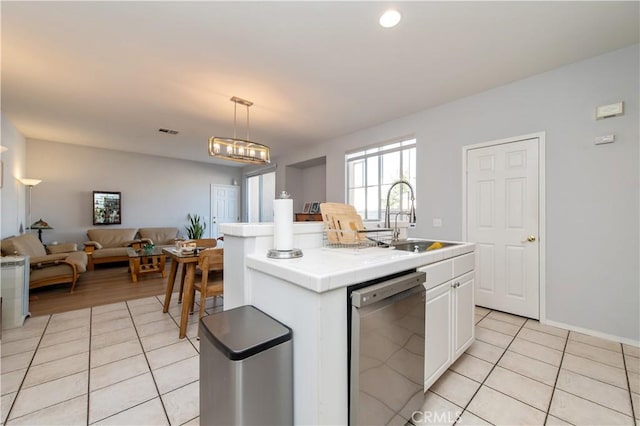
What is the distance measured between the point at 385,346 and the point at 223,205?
302 inches

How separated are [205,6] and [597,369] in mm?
3936

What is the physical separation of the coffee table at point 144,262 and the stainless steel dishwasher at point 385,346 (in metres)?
4.62

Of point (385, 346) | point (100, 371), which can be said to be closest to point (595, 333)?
point (385, 346)

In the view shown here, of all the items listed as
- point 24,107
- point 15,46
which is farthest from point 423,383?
point 24,107

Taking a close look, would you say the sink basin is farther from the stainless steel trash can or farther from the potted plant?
the potted plant

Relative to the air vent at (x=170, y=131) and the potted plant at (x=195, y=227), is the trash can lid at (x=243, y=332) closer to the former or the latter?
the air vent at (x=170, y=131)

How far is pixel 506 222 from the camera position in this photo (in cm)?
297

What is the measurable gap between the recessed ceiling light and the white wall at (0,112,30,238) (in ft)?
17.8

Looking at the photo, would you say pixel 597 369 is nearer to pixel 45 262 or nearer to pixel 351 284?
pixel 351 284

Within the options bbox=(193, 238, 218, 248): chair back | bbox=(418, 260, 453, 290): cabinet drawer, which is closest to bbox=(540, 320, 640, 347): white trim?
bbox=(418, 260, 453, 290): cabinet drawer

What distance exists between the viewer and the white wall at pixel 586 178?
7.54 ft

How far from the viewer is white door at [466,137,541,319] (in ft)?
9.18

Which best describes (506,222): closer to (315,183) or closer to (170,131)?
(315,183)

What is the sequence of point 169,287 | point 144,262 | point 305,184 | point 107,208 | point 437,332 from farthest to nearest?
point 305,184 → point 107,208 → point 144,262 → point 169,287 → point 437,332
